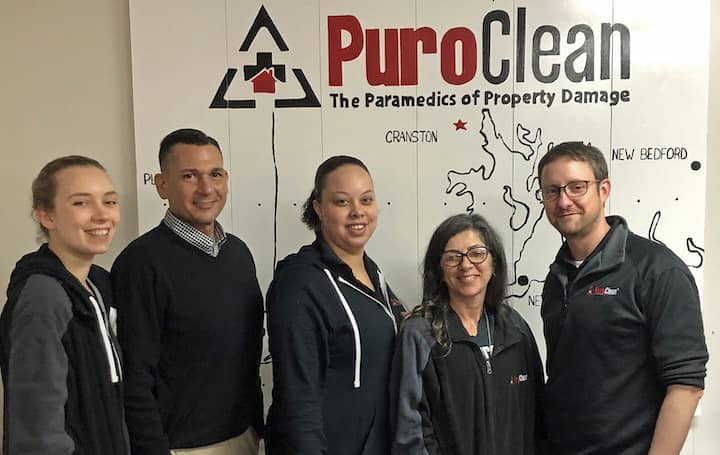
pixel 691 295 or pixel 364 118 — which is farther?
pixel 364 118

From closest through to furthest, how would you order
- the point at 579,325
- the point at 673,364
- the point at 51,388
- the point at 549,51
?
1. the point at 51,388
2. the point at 673,364
3. the point at 579,325
4. the point at 549,51

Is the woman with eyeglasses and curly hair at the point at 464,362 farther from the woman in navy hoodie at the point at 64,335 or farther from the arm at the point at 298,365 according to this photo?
the woman in navy hoodie at the point at 64,335

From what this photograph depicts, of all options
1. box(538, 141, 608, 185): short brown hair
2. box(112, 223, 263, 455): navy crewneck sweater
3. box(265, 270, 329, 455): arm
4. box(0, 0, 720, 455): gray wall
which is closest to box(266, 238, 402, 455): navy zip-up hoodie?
→ box(265, 270, 329, 455): arm

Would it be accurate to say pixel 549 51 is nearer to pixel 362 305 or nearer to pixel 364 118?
pixel 364 118

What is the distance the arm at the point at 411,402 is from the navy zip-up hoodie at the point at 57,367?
63cm

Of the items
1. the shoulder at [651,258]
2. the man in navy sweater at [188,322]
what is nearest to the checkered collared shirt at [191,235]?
the man in navy sweater at [188,322]

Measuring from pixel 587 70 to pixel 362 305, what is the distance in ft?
3.66

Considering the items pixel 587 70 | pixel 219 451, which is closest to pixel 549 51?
pixel 587 70

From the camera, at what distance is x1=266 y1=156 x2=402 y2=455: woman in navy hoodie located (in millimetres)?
1425

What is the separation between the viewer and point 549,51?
1.94m

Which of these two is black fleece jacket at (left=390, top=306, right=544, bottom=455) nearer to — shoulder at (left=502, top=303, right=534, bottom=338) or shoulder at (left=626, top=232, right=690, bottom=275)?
shoulder at (left=502, top=303, right=534, bottom=338)

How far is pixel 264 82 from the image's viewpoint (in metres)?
1.95

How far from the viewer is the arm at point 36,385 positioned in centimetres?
112

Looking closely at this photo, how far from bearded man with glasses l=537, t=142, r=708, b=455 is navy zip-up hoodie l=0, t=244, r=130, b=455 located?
1081 millimetres
